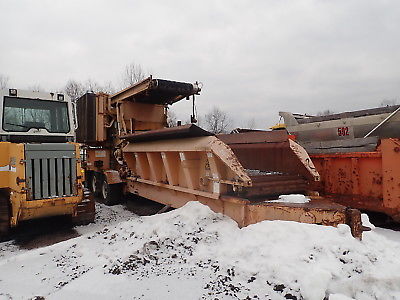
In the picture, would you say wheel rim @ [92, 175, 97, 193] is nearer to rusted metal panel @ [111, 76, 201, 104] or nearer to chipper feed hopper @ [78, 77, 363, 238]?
chipper feed hopper @ [78, 77, 363, 238]

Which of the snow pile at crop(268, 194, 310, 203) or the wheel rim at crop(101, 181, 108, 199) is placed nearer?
the snow pile at crop(268, 194, 310, 203)

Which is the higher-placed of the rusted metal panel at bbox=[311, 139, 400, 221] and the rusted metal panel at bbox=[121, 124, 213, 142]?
the rusted metal panel at bbox=[121, 124, 213, 142]

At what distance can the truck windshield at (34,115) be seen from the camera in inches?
214

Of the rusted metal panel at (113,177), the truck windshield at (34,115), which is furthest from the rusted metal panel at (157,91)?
the rusted metal panel at (113,177)

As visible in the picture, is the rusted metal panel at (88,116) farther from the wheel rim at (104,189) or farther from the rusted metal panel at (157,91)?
the wheel rim at (104,189)

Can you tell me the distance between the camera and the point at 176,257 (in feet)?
10.6

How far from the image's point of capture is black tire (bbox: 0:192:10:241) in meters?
5.04

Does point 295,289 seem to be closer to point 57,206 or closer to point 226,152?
point 226,152

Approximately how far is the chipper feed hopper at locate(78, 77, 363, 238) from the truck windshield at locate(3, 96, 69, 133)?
1.36 m

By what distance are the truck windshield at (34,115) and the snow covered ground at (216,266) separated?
2.70 m

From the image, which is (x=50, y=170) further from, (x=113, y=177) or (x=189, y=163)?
(x=189, y=163)

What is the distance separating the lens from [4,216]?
5.05 meters

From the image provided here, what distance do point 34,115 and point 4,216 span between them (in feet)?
6.27

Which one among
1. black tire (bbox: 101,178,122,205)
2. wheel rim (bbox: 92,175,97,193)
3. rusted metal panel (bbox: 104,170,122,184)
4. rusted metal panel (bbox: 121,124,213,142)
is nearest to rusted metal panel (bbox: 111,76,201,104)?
rusted metal panel (bbox: 121,124,213,142)
